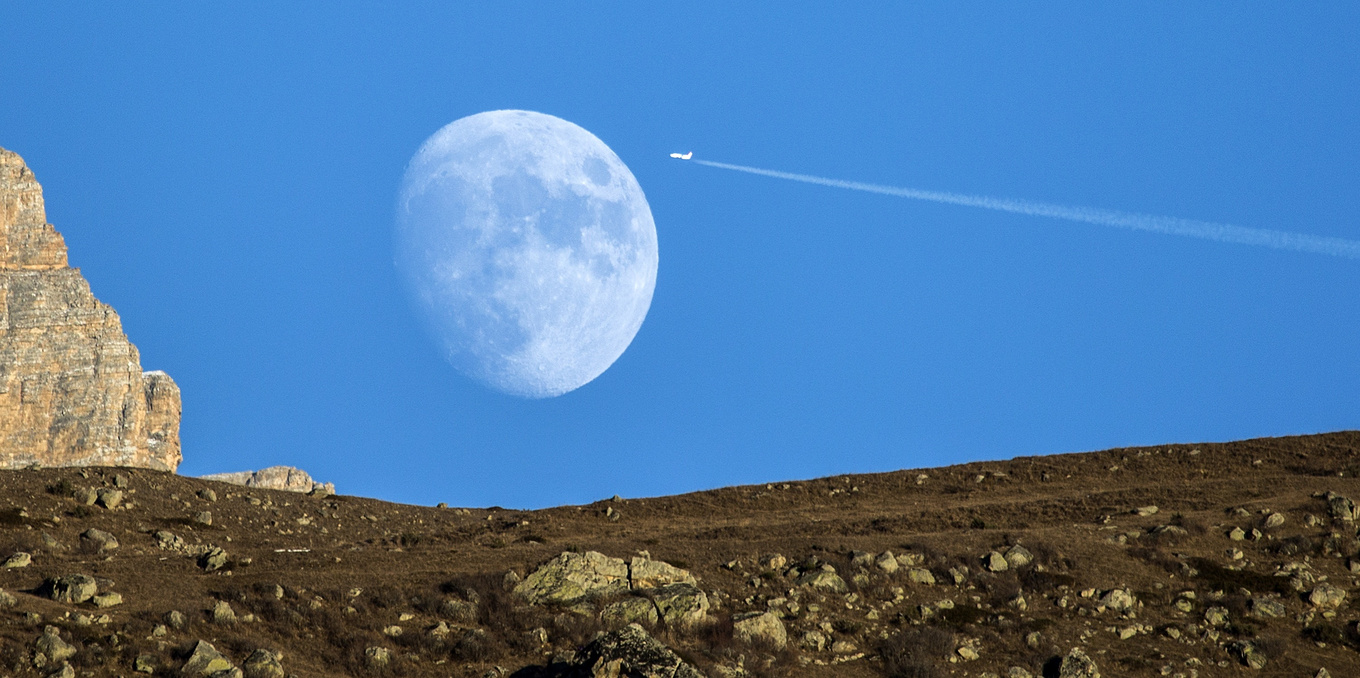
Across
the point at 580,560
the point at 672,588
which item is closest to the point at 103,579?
the point at 580,560

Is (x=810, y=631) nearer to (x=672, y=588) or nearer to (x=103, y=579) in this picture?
(x=672, y=588)

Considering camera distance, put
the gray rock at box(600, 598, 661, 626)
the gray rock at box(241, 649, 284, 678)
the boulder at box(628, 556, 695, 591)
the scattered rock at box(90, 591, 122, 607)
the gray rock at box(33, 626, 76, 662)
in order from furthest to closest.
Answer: the boulder at box(628, 556, 695, 591)
the gray rock at box(600, 598, 661, 626)
the scattered rock at box(90, 591, 122, 607)
the gray rock at box(241, 649, 284, 678)
the gray rock at box(33, 626, 76, 662)

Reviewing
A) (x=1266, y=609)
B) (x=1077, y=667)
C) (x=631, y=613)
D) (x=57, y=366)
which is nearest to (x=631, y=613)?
(x=631, y=613)

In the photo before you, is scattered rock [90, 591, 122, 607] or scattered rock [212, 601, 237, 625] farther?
scattered rock [90, 591, 122, 607]

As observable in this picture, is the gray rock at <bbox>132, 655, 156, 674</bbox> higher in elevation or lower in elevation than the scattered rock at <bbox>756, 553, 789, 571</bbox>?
lower

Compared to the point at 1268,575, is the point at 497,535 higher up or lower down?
higher up

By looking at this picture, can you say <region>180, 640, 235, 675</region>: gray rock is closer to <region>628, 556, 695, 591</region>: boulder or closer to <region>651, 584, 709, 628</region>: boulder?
<region>651, 584, 709, 628</region>: boulder

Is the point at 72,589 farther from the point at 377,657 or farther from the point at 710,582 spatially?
the point at 710,582

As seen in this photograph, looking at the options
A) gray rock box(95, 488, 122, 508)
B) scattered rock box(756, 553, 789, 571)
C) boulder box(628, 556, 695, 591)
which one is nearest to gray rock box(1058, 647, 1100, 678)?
scattered rock box(756, 553, 789, 571)
